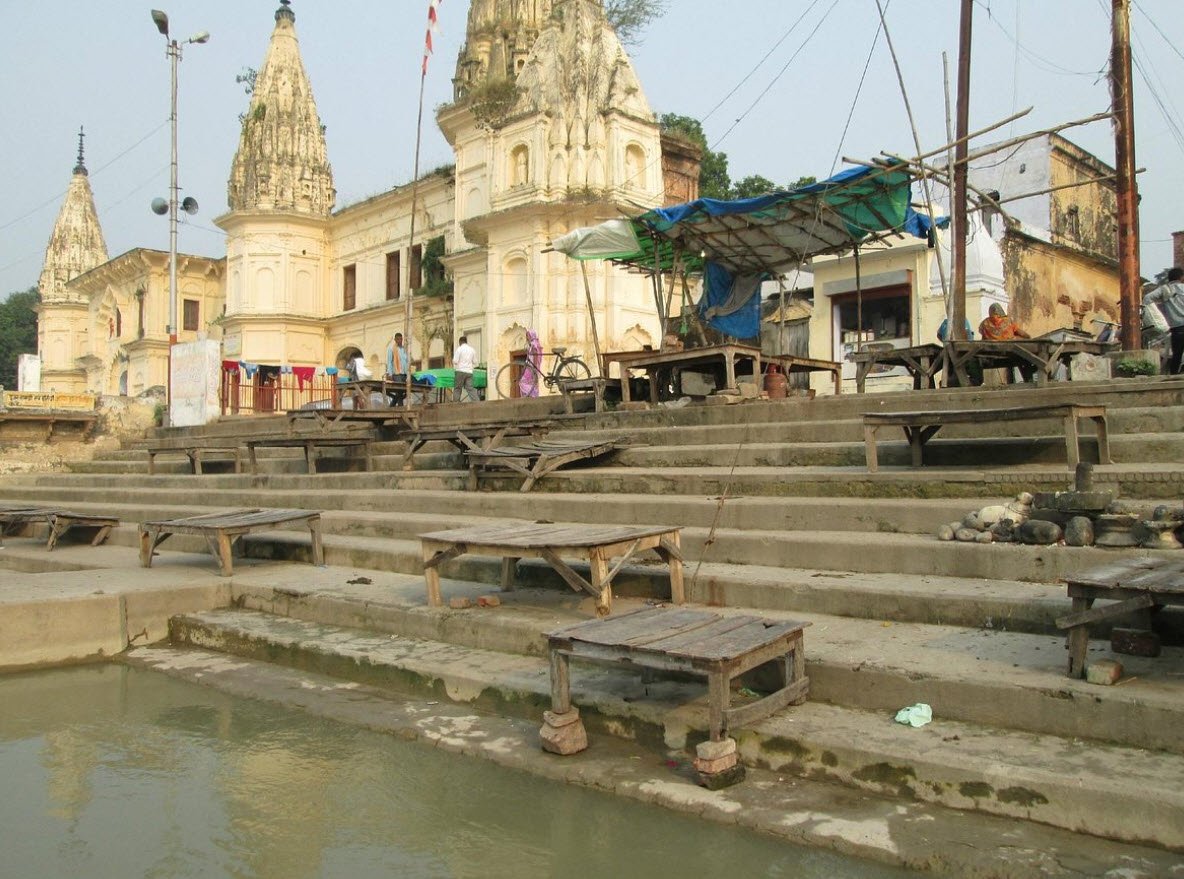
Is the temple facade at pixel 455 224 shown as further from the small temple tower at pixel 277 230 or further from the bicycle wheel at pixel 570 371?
the bicycle wheel at pixel 570 371

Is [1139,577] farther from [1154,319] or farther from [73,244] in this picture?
[73,244]

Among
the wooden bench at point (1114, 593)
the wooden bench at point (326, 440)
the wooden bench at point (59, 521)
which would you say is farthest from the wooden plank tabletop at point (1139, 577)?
the wooden bench at point (59, 521)

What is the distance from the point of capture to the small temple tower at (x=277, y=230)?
33.1 metres

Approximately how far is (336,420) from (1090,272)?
63.3 ft

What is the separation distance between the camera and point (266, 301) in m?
33.2

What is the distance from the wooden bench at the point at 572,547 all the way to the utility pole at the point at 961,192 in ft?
26.1

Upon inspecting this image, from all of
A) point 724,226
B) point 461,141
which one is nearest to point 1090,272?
point 724,226

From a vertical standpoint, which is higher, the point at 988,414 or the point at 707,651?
the point at 988,414

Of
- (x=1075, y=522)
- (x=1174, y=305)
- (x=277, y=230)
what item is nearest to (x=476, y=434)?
(x=1075, y=522)

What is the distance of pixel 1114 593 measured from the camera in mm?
3637

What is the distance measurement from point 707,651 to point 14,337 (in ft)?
279

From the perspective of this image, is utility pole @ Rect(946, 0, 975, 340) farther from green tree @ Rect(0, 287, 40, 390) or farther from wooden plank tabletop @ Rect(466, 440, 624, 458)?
green tree @ Rect(0, 287, 40, 390)

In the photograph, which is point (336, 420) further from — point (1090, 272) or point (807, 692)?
point (1090, 272)

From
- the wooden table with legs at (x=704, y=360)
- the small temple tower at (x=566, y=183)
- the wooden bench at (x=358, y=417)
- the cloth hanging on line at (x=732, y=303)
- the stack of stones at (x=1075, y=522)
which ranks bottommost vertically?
the stack of stones at (x=1075, y=522)
